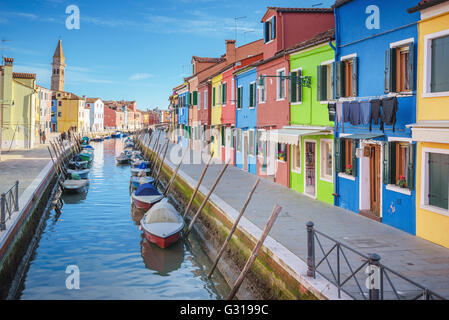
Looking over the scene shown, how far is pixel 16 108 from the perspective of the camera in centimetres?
4119

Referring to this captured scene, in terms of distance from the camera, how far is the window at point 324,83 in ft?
48.9

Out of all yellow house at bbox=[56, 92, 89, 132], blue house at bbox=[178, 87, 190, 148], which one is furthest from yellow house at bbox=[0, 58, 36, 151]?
yellow house at bbox=[56, 92, 89, 132]

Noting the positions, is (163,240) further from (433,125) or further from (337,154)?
(433,125)

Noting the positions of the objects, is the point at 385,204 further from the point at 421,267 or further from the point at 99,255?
the point at 99,255

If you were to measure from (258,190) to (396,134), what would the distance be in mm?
7532

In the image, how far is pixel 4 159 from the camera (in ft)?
101

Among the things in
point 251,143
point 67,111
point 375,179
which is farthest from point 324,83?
point 67,111

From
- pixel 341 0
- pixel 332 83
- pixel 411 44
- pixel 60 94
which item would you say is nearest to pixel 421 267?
pixel 411 44

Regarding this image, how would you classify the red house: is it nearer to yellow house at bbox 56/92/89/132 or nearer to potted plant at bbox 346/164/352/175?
potted plant at bbox 346/164/352/175

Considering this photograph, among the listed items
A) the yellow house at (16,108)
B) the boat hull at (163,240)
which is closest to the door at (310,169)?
the boat hull at (163,240)

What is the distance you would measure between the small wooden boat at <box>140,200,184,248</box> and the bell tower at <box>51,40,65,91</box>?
346 feet

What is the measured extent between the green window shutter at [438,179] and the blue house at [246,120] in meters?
13.2

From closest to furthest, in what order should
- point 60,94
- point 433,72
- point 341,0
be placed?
point 433,72
point 341,0
point 60,94

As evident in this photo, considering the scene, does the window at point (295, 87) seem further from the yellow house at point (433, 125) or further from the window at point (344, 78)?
the yellow house at point (433, 125)
